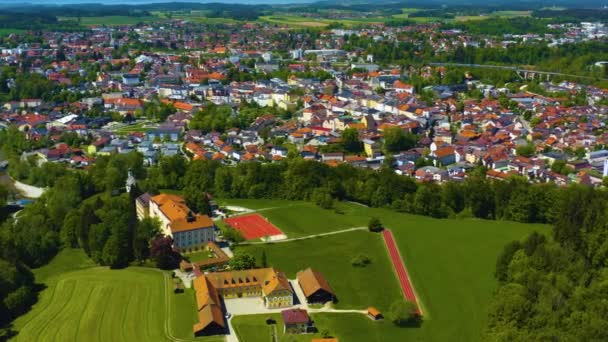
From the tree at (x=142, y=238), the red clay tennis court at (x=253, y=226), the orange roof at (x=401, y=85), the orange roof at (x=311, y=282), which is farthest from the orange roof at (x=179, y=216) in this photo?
the orange roof at (x=401, y=85)

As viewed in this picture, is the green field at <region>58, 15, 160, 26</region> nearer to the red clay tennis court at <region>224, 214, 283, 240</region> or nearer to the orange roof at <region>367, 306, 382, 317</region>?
the red clay tennis court at <region>224, 214, 283, 240</region>

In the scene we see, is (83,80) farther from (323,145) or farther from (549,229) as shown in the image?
(549,229)

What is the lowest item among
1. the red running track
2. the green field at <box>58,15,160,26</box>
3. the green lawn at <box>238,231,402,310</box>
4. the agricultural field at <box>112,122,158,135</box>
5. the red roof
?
the red running track

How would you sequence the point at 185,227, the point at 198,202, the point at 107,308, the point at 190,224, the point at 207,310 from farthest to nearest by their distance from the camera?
1. the point at 198,202
2. the point at 190,224
3. the point at 185,227
4. the point at 107,308
5. the point at 207,310

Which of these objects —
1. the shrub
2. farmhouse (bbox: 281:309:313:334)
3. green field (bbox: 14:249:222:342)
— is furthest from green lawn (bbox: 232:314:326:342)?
the shrub

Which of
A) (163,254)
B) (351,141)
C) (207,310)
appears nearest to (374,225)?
(163,254)

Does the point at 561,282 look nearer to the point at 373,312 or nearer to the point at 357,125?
the point at 373,312

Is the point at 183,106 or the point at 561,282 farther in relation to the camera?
the point at 183,106

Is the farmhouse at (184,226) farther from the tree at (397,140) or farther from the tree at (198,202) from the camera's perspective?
the tree at (397,140)
